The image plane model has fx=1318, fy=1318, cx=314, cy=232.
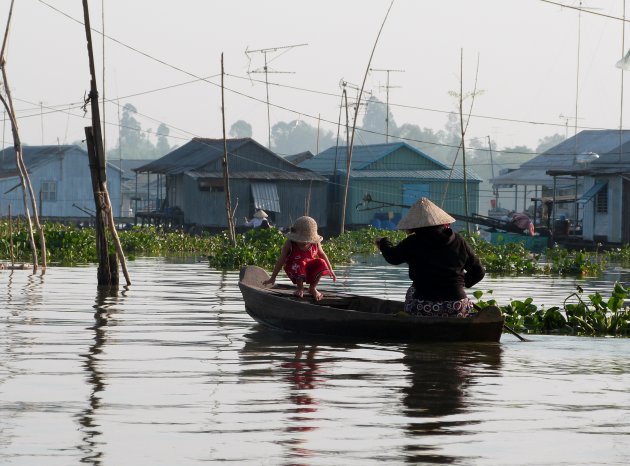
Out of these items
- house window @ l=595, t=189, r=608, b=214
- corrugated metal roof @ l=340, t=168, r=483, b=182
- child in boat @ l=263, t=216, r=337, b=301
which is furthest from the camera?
corrugated metal roof @ l=340, t=168, r=483, b=182

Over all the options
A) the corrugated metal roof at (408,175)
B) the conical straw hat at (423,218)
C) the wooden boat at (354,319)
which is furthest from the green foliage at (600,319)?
the corrugated metal roof at (408,175)

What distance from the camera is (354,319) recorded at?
1283 centimetres

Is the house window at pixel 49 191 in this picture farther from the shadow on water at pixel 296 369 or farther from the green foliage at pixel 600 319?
the green foliage at pixel 600 319

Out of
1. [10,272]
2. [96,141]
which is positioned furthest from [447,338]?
[10,272]

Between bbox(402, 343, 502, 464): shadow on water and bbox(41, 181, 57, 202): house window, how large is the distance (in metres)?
57.0

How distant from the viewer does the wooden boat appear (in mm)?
12133

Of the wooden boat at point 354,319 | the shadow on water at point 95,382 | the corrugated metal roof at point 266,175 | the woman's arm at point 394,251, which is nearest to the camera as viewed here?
the shadow on water at point 95,382

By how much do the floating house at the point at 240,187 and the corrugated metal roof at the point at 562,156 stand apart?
352 inches

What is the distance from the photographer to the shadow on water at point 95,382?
704cm

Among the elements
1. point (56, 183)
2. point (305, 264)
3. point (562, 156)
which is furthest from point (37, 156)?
point (305, 264)

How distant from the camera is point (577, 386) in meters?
9.88

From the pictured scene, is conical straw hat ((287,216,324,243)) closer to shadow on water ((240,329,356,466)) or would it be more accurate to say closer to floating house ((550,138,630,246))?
shadow on water ((240,329,356,466))

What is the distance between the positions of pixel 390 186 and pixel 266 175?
642cm

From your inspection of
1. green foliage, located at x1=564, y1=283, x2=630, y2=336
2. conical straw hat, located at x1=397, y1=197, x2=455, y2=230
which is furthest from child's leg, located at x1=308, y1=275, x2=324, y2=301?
green foliage, located at x1=564, y1=283, x2=630, y2=336
